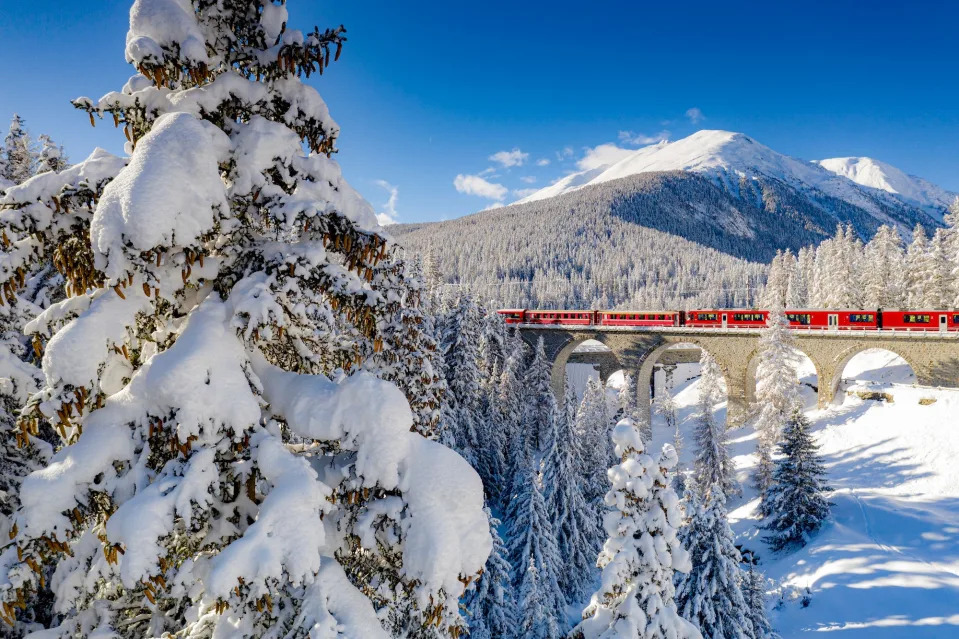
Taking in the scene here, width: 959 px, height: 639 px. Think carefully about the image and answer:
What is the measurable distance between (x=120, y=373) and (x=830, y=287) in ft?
209

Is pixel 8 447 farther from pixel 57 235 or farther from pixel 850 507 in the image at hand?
pixel 850 507

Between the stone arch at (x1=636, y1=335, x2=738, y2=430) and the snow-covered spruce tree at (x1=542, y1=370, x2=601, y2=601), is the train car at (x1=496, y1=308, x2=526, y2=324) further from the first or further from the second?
the snow-covered spruce tree at (x1=542, y1=370, x2=601, y2=601)

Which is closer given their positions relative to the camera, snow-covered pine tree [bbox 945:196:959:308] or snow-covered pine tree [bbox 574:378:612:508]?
snow-covered pine tree [bbox 574:378:612:508]

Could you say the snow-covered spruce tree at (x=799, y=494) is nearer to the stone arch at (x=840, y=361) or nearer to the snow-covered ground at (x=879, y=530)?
the snow-covered ground at (x=879, y=530)

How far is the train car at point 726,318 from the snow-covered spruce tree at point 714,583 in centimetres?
2744

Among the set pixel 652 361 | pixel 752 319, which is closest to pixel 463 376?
pixel 652 361

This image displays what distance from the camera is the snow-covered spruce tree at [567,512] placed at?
23.9 metres

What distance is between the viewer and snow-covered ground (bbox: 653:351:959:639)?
17.7 metres

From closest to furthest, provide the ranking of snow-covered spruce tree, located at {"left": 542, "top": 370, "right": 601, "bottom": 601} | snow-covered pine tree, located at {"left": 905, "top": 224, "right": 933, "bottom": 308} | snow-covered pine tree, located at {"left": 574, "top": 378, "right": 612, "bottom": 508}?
snow-covered spruce tree, located at {"left": 542, "top": 370, "right": 601, "bottom": 601} → snow-covered pine tree, located at {"left": 574, "top": 378, "right": 612, "bottom": 508} → snow-covered pine tree, located at {"left": 905, "top": 224, "right": 933, "bottom": 308}

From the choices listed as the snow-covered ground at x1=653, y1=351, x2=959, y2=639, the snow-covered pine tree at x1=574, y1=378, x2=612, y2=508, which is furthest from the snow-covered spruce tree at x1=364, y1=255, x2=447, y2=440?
the snow-covered pine tree at x1=574, y1=378, x2=612, y2=508

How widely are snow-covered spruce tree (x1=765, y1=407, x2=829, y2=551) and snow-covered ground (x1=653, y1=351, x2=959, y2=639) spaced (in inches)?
24.3

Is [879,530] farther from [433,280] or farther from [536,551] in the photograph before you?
[433,280]

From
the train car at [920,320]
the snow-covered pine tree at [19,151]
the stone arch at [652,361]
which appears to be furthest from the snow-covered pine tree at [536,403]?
the snow-covered pine tree at [19,151]

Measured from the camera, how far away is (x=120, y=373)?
3934 mm
